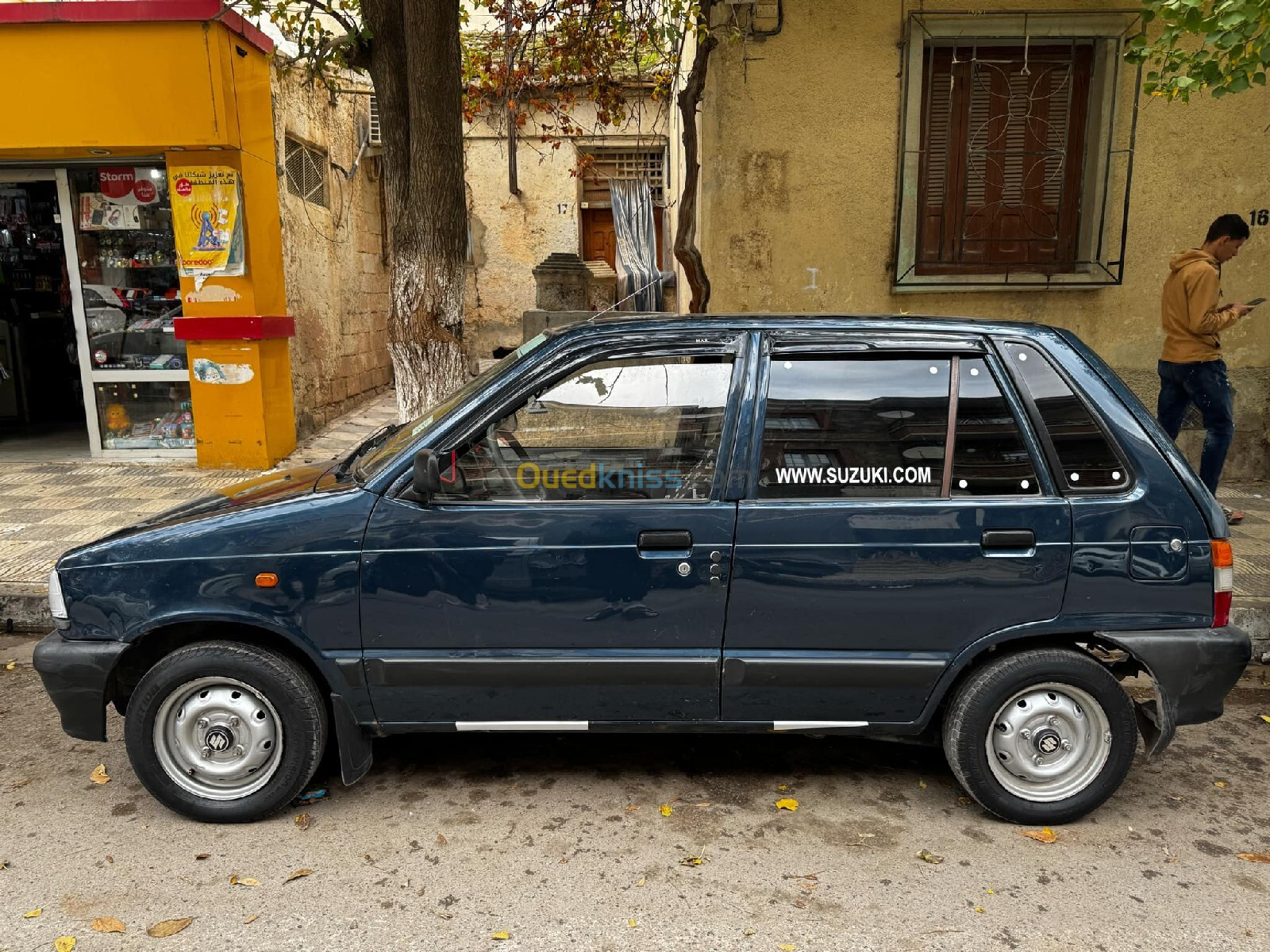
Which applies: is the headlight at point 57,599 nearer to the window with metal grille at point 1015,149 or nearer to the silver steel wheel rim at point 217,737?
the silver steel wheel rim at point 217,737

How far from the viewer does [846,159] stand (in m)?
7.14

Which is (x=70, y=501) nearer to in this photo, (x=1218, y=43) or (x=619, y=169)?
(x=1218, y=43)

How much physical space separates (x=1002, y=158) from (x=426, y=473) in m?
6.14

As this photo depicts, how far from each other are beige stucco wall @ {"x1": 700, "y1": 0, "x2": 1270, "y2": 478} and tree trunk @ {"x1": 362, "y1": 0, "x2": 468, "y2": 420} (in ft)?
7.81

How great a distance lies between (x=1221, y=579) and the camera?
118 inches

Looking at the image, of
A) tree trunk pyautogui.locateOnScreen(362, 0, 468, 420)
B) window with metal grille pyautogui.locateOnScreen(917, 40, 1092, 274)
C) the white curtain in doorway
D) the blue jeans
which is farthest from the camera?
the white curtain in doorway

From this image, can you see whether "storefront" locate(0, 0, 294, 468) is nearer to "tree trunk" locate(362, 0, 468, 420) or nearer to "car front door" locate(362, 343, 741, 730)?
"tree trunk" locate(362, 0, 468, 420)

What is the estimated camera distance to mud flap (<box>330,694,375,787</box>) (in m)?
3.10

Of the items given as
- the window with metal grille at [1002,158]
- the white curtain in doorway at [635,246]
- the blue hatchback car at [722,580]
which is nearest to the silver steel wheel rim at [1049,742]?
the blue hatchback car at [722,580]

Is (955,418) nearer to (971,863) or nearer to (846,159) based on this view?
(971,863)

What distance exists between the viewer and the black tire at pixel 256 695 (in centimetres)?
304

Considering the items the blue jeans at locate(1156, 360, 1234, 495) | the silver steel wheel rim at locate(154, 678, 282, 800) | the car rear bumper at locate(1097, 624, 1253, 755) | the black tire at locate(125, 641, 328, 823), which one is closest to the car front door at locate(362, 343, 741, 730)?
the black tire at locate(125, 641, 328, 823)

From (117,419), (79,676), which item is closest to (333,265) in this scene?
(117,419)

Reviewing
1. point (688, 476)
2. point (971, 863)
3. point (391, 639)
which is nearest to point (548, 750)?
point (391, 639)
